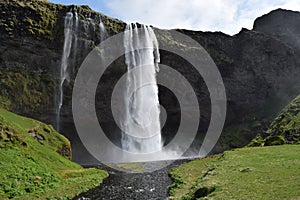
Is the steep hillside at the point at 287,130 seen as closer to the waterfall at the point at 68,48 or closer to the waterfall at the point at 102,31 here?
the waterfall at the point at 102,31

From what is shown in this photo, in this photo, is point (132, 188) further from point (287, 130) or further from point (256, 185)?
point (287, 130)

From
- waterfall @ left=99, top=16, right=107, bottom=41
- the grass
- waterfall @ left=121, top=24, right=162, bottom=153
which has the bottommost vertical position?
the grass

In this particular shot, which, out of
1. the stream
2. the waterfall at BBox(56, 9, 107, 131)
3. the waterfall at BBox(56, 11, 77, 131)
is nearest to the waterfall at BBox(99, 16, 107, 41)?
the waterfall at BBox(56, 9, 107, 131)

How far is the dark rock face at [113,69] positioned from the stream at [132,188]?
110 feet

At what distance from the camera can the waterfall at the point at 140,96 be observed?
72438 millimetres

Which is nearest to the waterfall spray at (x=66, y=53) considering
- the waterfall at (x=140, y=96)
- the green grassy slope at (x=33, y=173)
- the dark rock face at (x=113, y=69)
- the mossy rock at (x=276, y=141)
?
the dark rock face at (x=113, y=69)

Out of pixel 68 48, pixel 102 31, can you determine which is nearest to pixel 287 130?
pixel 102 31

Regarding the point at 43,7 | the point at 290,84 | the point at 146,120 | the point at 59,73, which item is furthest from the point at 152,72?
the point at 290,84

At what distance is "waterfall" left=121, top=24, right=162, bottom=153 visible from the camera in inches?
2852

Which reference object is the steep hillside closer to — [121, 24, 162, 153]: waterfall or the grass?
the grass

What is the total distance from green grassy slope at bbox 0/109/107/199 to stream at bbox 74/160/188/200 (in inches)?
56.6

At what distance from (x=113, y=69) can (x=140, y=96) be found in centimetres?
1017

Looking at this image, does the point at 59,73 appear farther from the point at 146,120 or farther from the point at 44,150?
the point at 44,150

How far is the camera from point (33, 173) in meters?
27.8
